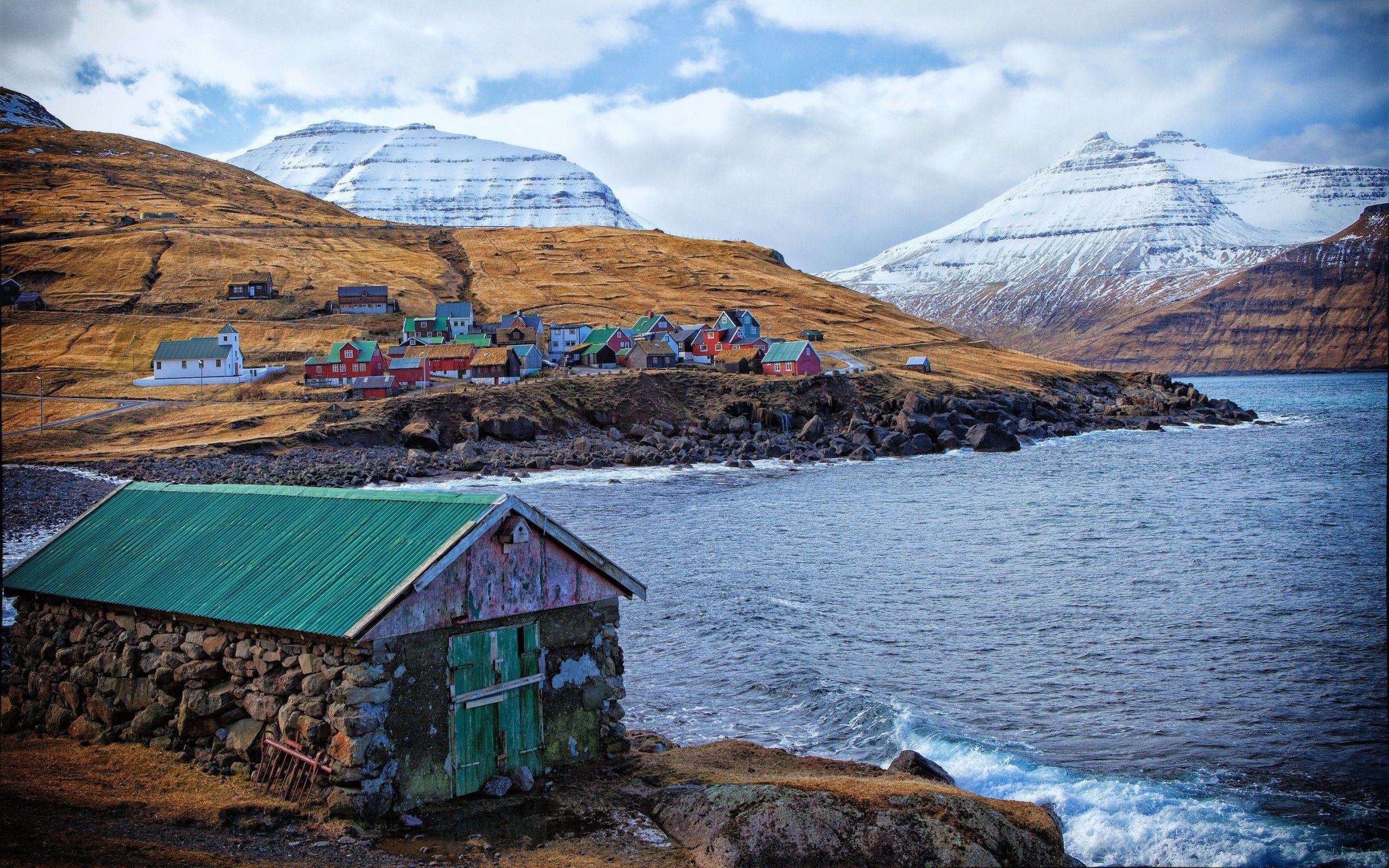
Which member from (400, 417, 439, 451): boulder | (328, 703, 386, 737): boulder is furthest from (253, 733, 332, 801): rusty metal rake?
(400, 417, 439, 451): boulder

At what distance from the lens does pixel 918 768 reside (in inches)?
764

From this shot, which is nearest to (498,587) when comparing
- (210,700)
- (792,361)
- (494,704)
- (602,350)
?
(494,704)

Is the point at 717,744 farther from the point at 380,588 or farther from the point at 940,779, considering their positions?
the point at 380,588

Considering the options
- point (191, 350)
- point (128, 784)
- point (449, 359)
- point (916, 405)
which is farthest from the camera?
point (449, 359)

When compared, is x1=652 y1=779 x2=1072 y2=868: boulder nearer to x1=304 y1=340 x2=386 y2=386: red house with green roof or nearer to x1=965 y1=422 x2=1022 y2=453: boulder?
x1=965 y1=422 x2=1022 y2=453: boulder

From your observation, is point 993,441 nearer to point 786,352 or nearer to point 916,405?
point 916,405

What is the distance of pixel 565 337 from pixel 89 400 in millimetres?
47154

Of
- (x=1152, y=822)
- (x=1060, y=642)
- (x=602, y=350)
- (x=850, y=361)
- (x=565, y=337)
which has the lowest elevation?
(x=1152, y=822)

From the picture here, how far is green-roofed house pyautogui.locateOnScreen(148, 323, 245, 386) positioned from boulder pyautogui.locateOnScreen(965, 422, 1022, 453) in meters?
65.0

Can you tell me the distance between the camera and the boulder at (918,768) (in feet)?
63.5

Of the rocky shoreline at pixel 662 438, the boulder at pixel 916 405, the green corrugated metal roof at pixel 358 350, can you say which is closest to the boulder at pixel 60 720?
the rocky shoreline at pixel 662 438

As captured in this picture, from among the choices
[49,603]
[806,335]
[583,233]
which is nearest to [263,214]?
[583,233]

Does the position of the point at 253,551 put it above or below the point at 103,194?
below

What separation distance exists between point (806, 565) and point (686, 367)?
63981 millimetres
